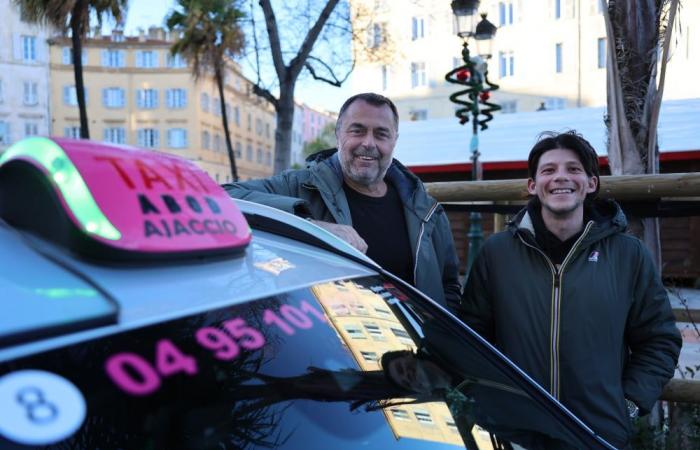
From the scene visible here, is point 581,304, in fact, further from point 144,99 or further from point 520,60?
point 144,99

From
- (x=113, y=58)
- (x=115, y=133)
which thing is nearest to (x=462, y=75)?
(x=115, y=133)

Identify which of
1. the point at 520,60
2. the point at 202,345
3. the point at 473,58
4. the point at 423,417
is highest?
the point at 520,60

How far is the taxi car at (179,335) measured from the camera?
935 millimetres

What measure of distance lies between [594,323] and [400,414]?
103 centimetres

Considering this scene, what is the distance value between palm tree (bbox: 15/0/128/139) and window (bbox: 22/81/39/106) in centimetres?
3302

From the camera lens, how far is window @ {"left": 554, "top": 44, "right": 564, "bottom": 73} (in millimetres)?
32688

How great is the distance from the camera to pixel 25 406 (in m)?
0.87

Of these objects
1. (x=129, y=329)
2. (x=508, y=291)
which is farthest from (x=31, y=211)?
(x=508, y=291)

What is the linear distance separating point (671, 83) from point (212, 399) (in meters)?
30.7

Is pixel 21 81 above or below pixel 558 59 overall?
above

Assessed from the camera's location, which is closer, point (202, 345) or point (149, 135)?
point (202, 345)

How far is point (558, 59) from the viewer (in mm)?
32938

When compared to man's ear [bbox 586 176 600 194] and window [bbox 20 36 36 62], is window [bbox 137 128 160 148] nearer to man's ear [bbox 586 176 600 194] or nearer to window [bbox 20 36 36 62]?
window [bbox 20 36 36 62]

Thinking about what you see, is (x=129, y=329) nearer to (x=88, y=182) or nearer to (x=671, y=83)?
(x=88, y=182)
